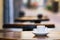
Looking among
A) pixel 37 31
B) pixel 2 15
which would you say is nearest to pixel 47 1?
pixel 2 15

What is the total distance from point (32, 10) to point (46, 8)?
1.65ft

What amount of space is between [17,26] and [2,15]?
6.22 ft

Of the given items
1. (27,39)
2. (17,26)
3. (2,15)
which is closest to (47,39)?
(27,39)

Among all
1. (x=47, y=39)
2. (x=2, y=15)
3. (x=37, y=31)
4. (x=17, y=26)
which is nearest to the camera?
(x=47, y=39)

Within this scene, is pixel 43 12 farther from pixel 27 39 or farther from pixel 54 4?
pixel 27 39

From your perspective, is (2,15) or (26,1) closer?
(2,15)

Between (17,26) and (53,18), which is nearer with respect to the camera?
(17,26)

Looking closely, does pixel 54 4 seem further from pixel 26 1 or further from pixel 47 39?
pixel 47 39

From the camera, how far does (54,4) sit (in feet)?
20.0

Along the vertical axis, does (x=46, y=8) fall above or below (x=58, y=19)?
above

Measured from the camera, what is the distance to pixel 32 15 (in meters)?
6.04

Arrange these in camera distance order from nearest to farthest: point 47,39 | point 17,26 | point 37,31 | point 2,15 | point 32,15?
point 47,39, point 37,31, point 17,26, point 2,15, point 32,15

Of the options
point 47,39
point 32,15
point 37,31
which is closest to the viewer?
point 47,39

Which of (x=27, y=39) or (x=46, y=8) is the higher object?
(x=46, y=8)
